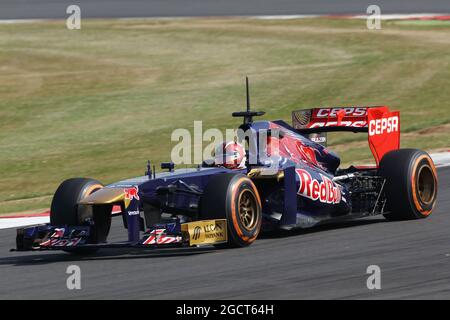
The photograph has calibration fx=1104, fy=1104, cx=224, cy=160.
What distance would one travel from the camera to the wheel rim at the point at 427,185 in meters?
13.3

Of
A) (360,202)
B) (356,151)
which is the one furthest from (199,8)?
(360,202)

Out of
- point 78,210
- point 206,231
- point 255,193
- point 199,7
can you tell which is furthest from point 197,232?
point 199,7

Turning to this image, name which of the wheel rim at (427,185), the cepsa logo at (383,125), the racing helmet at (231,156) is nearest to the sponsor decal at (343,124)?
the cepsa logo at (383,125)

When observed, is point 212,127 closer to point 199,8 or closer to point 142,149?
point 142,149

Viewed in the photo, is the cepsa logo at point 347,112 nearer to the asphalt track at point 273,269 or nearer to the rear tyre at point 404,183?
the rear tyre at point 404,183

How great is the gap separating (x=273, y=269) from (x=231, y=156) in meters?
2.35

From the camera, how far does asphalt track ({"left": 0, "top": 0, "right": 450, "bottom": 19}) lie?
37500 millimetres

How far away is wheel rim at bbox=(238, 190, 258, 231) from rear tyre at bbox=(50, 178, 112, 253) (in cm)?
139

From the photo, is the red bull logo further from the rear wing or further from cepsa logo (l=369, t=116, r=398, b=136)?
cepsa logo (l=369, t=116, r=398, b=136)

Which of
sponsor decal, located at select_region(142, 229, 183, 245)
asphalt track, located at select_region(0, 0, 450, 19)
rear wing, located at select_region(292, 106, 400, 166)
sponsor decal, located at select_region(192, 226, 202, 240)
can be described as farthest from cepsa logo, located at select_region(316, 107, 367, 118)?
asphalt track, located at select_region(0, 0, 450, 19)

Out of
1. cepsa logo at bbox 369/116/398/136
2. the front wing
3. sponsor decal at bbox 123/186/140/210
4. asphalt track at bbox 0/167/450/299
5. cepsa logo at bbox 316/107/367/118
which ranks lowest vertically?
asphalt track at bbox 0/167/450/299

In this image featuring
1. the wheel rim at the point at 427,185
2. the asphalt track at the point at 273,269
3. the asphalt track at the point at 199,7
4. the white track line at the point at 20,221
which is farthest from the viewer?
the asphalt track at the point at 199,7

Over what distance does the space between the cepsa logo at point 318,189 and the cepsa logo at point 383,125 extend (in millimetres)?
1169

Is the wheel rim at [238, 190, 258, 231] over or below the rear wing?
below
